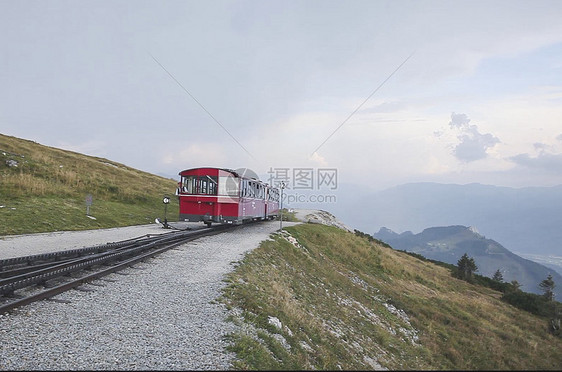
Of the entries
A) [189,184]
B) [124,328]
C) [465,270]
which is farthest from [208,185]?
[465,270]

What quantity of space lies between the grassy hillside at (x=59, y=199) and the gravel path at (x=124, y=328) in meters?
12.7

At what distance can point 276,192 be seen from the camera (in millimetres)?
38000

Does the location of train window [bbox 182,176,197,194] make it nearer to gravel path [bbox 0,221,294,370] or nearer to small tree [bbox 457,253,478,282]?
gravel path [bbox 0,221,294,370]

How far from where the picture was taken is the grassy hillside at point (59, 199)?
19.8 meters

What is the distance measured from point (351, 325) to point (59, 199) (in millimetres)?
25775

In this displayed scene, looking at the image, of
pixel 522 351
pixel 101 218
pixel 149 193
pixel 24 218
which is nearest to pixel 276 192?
pixel 149 193

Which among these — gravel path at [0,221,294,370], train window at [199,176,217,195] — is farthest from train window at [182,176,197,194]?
→ gravel path at [0,221,294,370]

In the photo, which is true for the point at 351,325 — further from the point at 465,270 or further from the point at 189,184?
the point at 465,270

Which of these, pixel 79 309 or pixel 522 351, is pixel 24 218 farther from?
pixel 522 351

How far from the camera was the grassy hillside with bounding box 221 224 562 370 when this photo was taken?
8.43 ft

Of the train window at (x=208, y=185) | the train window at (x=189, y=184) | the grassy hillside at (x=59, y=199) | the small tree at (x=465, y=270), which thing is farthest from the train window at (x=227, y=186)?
the small tree at (x=465, y=270)

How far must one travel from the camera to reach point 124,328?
6.09m

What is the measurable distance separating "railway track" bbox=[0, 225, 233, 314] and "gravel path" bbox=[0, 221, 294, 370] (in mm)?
255

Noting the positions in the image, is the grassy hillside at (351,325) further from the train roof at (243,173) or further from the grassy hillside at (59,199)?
the grassy hillside at (59,199)
